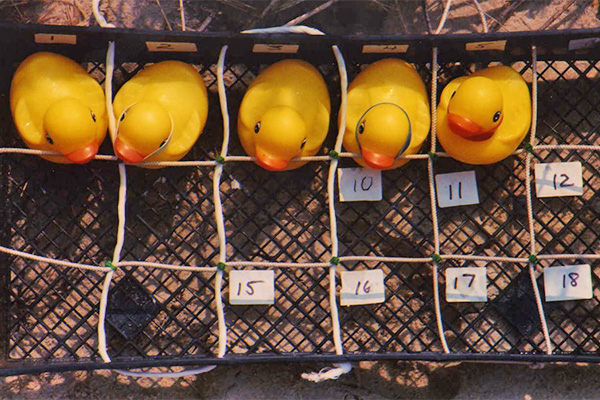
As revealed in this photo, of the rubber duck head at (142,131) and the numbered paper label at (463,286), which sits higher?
the rubber duck head at (142,131)

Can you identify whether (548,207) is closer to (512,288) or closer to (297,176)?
(512,288)

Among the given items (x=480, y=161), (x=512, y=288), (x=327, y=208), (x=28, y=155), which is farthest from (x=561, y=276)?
(x=28, y=155)

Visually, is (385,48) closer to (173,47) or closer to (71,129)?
(173,47)

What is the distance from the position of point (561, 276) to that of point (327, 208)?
0.29 metres

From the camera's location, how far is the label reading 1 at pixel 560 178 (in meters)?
0.75

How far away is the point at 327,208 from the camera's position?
2.52 ft

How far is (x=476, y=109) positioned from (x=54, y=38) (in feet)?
1.48

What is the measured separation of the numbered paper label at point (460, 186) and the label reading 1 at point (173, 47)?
317 millimetres

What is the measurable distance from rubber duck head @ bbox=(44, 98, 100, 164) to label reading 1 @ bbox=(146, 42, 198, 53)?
99 millimetres

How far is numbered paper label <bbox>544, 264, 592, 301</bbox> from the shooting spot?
75 cm

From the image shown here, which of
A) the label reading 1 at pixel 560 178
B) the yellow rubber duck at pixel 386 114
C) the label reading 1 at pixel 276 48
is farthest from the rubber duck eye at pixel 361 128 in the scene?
the label reading 1 at pixel 560 178

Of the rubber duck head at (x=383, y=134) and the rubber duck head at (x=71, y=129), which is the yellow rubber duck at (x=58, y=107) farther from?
the rubber duck head at (x=383, y=134)

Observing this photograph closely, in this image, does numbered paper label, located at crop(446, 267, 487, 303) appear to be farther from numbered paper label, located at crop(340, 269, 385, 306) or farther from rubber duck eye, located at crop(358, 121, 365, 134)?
rubber duck eye, located at crop(358, 121, 365, 134)

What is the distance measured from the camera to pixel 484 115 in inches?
25.5
